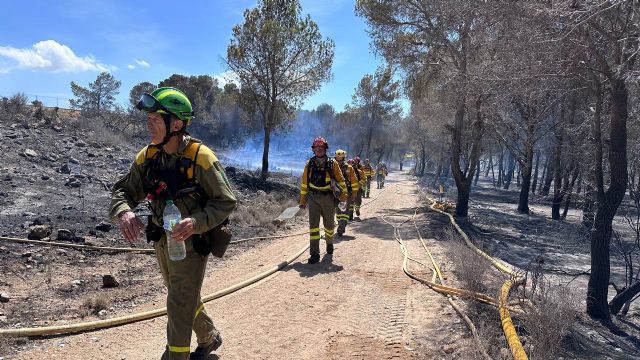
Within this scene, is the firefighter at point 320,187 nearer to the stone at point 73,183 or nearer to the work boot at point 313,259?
the work boot at point 313,259

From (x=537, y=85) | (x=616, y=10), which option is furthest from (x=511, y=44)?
(x=616, y=10)

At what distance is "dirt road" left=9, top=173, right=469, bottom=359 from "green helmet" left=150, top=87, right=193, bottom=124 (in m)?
2.42

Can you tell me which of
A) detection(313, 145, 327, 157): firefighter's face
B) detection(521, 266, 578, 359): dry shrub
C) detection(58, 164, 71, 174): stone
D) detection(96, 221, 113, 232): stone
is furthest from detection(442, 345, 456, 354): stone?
detection(58, 164, 71, 174): stone

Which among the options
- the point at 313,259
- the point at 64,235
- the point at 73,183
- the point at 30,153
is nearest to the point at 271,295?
the point at 313,259

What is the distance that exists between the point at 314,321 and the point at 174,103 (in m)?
3.33

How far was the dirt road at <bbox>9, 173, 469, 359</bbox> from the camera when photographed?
4.58m

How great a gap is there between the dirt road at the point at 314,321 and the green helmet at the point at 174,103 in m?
2.42

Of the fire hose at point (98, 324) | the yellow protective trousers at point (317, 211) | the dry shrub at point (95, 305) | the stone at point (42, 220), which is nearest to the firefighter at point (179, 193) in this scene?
the fire hose at point (98, 324)

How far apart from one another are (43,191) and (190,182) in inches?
403

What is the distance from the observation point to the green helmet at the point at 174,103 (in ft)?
10.6

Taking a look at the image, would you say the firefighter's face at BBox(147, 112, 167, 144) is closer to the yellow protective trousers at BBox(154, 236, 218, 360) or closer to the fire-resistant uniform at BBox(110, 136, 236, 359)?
the fire-resistant uniform at BBox(110, 136, 236, 359)

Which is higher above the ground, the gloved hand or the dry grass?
the gloved hand

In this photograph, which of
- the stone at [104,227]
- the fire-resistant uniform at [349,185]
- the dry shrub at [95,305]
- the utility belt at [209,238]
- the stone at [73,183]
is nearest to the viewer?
the utility belt at [209,238]

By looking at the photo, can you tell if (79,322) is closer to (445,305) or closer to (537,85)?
(445,305)
